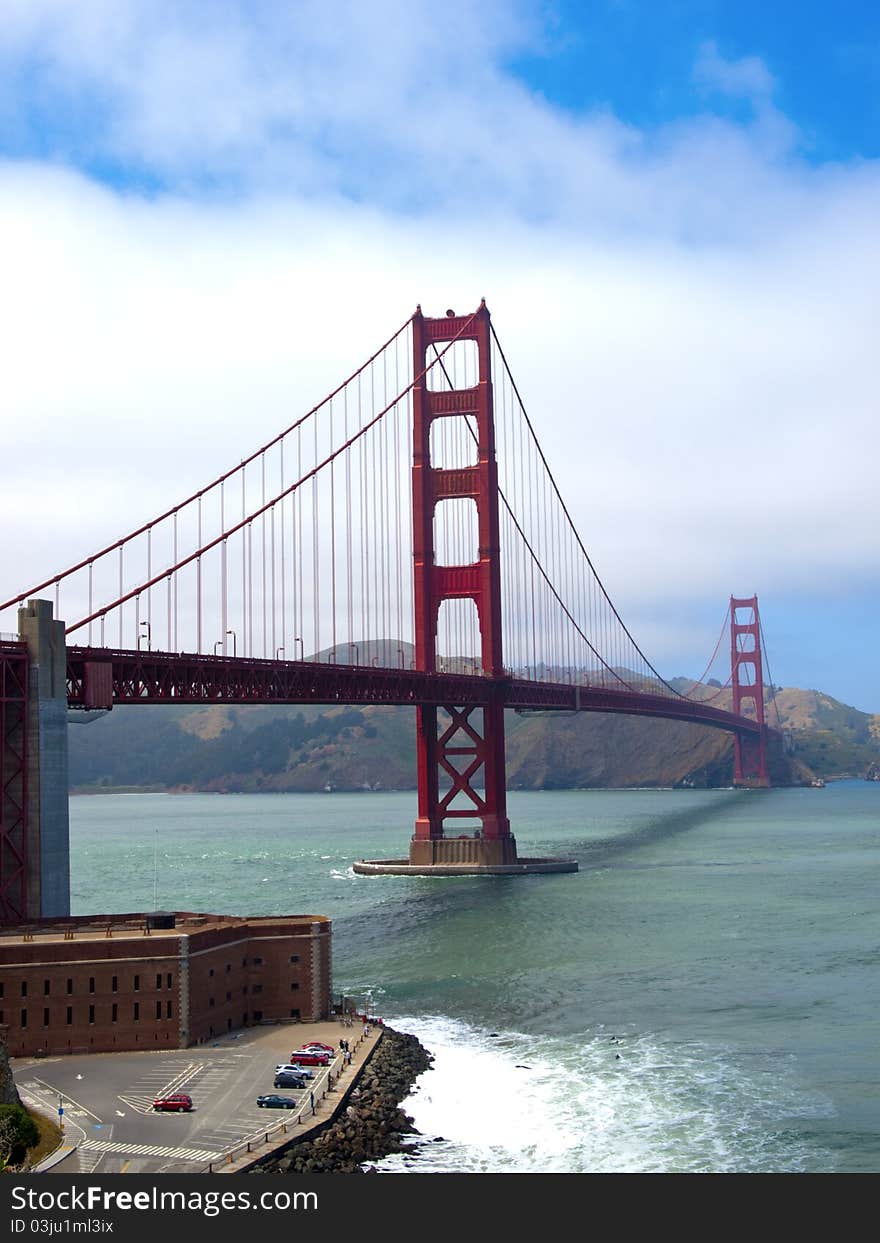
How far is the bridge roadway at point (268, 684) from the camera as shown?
52281 mm

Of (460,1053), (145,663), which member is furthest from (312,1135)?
(145,663)

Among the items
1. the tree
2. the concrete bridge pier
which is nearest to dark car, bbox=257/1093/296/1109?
the tree

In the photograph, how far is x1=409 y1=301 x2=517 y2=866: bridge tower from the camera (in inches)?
3391

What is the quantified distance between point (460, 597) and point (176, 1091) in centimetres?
5777

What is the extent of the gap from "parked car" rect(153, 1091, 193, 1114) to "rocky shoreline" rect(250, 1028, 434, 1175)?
114 inches

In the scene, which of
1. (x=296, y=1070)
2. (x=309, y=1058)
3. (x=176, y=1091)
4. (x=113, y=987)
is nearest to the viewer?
(x=176, y=1091)

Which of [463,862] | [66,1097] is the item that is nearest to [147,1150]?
[66,1097]

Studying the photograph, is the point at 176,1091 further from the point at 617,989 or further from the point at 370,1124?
the point at 617,989

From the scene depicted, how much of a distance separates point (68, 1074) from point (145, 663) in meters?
23.7

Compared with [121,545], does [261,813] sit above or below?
below

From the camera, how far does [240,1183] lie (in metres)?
25.9

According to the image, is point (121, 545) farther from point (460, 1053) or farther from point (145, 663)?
point (460, 1053)

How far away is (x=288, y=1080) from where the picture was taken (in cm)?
3419

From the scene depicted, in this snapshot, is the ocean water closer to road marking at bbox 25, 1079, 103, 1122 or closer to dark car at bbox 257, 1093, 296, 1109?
dark car at bbox 257, 1093, 296, 1109
